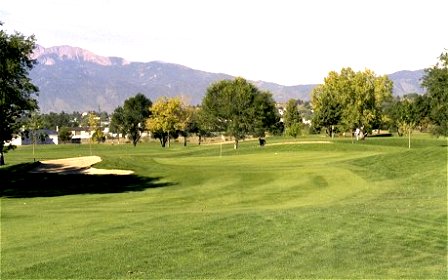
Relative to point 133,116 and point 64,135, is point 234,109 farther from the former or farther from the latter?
point 64,135

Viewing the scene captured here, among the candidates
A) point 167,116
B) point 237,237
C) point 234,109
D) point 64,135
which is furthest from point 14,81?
point 64,135

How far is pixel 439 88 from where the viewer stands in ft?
203

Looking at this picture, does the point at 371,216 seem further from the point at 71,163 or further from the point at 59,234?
the point at 71,163

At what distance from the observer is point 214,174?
127 feet

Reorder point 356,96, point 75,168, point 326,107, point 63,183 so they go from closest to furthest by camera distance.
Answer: point 63,183 < point 75,168 < point 356,96 < point 326,107

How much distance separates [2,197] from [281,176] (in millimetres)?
17562

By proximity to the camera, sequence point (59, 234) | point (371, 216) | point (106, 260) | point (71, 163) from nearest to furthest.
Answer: point (106, 260) < point (59, 234) < point (371, 216) < point (71, 163)

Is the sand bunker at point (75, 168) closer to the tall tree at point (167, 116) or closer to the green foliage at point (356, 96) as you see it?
the green foliage at point (356, 96)

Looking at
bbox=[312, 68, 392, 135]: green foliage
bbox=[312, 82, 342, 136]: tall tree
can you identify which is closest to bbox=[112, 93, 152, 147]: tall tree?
bbox=[312, 82, 342, 136]: tall tree

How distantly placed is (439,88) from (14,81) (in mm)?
45645

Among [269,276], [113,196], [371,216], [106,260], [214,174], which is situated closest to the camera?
[269,276]

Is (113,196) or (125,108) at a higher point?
(125,108)

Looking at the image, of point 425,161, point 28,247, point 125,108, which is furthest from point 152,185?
point 125,108

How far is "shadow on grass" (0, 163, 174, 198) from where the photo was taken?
3416cm
